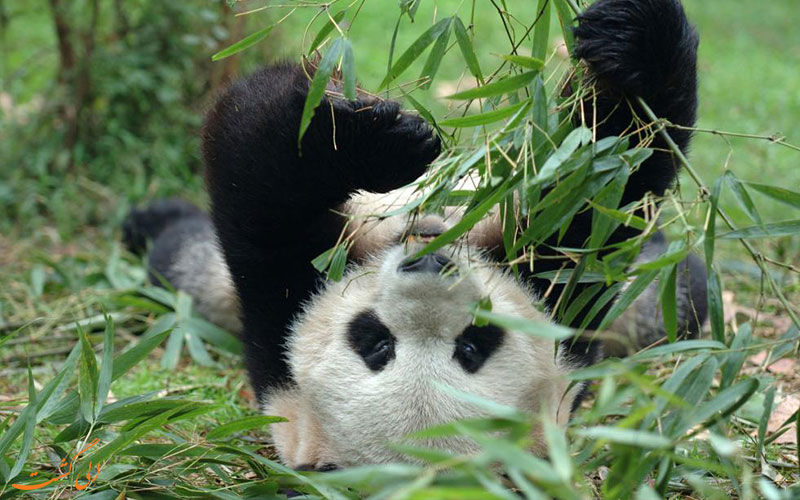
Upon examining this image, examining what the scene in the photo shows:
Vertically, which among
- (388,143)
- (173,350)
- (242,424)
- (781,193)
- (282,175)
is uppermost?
(781,193)

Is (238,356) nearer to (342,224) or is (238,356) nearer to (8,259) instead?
(342,224)

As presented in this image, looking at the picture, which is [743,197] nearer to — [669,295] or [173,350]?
[669,295]

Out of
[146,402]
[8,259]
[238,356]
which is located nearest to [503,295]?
[146,402]

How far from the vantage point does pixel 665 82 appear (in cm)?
239

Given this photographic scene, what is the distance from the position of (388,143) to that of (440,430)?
45.6 inches

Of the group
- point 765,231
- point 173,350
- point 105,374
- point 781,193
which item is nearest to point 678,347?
point 765,231

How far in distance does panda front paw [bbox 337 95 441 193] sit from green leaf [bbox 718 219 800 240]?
2.75 feet

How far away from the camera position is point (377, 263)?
104 inches

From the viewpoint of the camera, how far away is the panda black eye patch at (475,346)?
7.63 ft

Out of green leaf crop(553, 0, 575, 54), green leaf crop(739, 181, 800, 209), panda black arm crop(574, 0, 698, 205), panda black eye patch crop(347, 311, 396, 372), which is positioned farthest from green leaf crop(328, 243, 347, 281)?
green leaf crop(739, 181, 800, 209)

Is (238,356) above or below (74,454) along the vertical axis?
below

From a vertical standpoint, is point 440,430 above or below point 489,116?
below

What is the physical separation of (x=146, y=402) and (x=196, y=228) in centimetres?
214

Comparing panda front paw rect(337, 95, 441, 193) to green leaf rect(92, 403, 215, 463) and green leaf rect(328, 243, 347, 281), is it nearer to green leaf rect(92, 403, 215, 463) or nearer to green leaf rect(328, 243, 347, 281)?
green leaf rect(328, 243, 347, 281)
